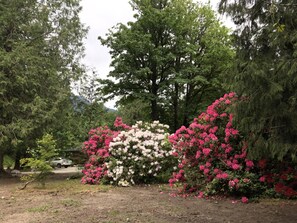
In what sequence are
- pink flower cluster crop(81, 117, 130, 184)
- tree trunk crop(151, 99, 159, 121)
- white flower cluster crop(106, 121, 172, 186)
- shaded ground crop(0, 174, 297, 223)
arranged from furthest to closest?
tree trunk crop(151, 99, 159, 121), pink flower cluster crop(81, 117, 130, 184), white flower cluster crop(106, 121, 172, 186), shaded ground crop(0, 174, 297, 223)

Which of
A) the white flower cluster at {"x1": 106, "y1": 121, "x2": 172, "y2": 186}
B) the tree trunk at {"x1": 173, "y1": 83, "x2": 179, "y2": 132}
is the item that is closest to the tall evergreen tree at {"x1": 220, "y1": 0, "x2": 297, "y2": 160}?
the white flower cluster at {"x1": 106, "y1": 121, "x2": 172, "y2": 186}

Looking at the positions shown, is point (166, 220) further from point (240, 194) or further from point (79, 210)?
point (240, 194)

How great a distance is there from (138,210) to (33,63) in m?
8.93

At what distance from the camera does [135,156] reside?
1062 centimetres

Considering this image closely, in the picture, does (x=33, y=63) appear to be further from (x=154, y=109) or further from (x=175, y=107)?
(x=175, y=107)

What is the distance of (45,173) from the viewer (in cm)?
1026

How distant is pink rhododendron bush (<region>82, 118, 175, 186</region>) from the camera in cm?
1051

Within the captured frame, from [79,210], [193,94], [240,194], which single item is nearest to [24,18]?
[79,210]

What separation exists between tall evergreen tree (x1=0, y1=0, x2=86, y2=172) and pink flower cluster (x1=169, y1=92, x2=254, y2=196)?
6.10 metres

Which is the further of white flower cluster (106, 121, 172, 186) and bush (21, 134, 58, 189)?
white flower cluster (106, 121, 172, 186)

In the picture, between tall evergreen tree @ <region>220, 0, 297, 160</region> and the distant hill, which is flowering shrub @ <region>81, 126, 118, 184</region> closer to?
the distant hill

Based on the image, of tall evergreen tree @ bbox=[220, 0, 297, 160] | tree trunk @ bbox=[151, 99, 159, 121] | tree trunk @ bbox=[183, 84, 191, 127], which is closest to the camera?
tall evergreen tree @ bbox=[220, 0, 297, 160]

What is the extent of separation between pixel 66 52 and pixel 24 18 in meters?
2.36

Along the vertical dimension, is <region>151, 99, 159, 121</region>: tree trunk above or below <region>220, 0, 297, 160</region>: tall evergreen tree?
above
